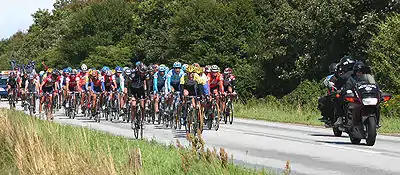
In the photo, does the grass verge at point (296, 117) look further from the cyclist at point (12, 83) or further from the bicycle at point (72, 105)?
the cyclist at point (12, 83)

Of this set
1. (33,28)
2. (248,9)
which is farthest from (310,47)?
(33,28)

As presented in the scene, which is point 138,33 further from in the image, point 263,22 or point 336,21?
point 336,21

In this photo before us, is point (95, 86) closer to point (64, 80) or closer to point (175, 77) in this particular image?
point (64, 80)

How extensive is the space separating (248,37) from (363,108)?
44.7 metres

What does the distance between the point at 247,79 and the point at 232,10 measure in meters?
7.52

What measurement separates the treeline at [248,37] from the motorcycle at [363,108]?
56.3 ft

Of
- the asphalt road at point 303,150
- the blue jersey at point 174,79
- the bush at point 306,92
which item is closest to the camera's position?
the asphalt road at point 303,150

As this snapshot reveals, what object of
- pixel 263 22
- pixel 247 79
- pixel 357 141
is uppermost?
pixel 263 22

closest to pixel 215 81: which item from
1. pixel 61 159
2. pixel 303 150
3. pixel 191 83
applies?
pixel 191 83

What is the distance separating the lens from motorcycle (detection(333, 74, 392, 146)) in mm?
15750

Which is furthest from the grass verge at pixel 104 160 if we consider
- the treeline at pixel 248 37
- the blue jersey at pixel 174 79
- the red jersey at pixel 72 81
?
the treeline at pixel 248 37

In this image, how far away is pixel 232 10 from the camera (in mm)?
61500

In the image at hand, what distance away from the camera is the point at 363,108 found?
1584 centimetres

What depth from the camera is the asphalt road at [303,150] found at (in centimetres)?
1260
